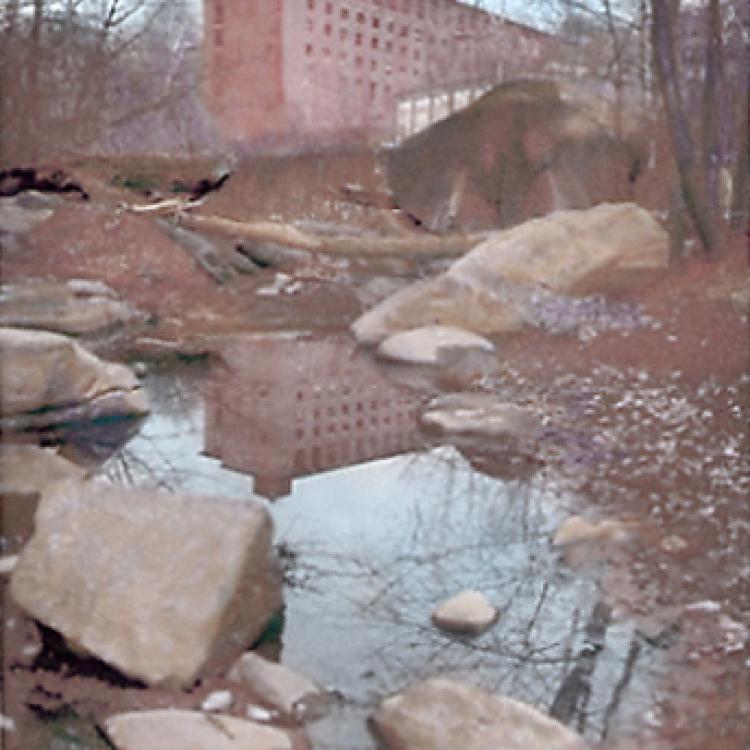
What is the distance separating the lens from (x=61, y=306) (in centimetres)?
184

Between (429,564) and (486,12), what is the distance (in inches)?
33.6

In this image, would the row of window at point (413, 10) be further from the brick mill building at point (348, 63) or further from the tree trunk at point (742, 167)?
the tree trunk at point (742, 167)

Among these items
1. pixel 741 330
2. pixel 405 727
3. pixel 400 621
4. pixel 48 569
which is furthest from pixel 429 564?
pixel 741 330

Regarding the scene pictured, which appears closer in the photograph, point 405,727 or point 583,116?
point 405,727

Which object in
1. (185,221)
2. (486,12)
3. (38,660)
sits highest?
(486,12)

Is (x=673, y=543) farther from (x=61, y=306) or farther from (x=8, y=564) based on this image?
(x=61, y=306)

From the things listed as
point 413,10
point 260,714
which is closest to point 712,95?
point 413,10

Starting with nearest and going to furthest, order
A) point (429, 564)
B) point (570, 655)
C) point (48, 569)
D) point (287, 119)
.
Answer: point (287, 119) → point (48, 569) → point (570, 655) → point (429, 564)

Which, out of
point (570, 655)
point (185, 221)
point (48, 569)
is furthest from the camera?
point (185, 221)

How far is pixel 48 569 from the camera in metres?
1.10

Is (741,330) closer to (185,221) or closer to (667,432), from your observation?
(667,432)

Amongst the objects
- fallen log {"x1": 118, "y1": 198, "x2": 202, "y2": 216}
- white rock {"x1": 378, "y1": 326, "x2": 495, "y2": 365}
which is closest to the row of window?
fallen log {"x1": 118, "y1": 198, "x2": 202, "y2": 216}

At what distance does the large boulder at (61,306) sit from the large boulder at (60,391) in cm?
4

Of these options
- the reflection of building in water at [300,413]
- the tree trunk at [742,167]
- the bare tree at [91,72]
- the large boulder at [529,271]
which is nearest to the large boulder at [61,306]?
the reflection of building in water at [300,413]
